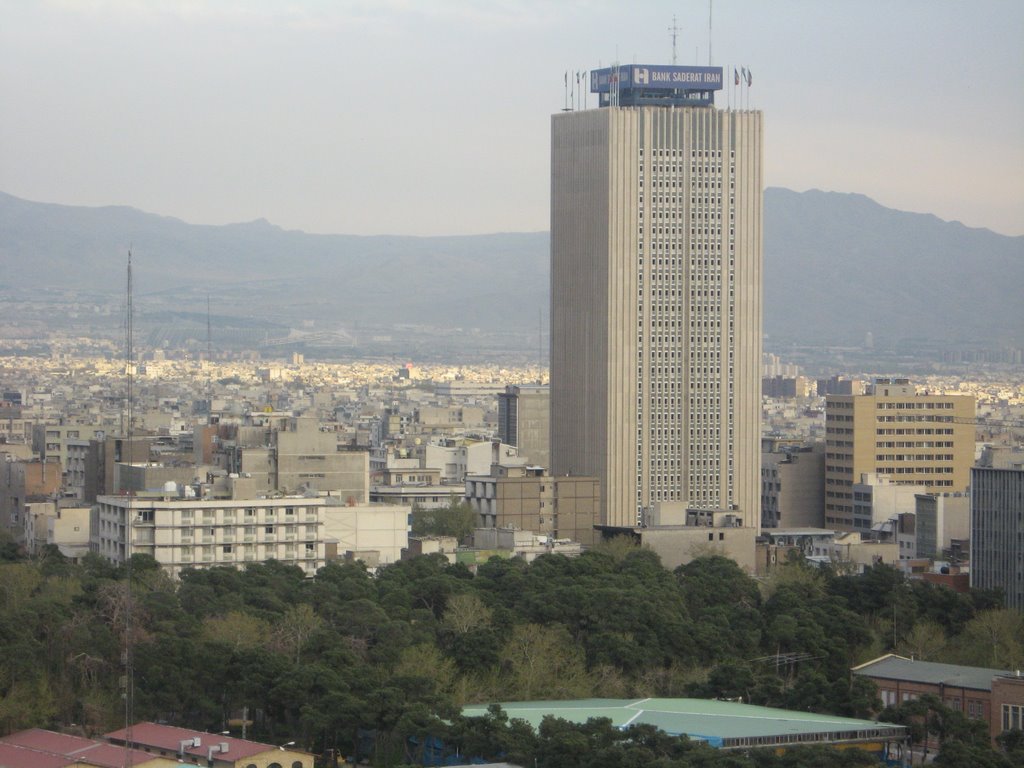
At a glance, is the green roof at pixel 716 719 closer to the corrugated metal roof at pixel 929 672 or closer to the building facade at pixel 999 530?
the corrugated metal roof at pixel 929 672

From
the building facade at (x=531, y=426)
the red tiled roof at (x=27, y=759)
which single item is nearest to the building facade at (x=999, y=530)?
the red tiled roof at (x=27, y=759)

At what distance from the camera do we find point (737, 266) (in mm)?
101938

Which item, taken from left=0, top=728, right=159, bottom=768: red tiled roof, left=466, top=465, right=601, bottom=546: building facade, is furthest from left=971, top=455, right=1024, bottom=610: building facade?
left=0, top=728, right=159, bottom=768: red tiled roof

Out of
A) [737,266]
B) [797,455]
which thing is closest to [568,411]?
[737,266]

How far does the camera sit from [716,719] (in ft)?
170

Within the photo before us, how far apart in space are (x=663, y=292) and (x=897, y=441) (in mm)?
20294

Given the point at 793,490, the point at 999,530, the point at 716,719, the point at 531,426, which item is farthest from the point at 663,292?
the point at 716,719

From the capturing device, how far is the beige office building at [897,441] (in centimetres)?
11306

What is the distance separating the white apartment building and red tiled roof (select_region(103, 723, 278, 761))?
903 inches

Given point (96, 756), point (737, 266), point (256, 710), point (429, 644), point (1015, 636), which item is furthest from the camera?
point (737, 266)

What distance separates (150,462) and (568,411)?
18826 millimetres

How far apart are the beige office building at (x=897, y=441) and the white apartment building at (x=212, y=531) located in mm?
39101

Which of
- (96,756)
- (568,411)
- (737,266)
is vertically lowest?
(96,756)

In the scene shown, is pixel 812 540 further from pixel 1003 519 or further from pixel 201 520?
pixel 201 520
